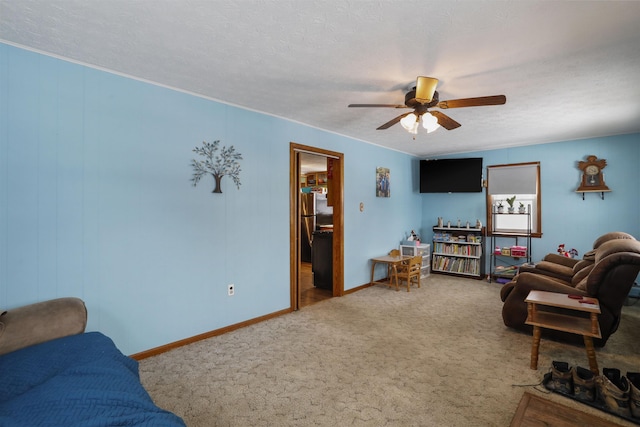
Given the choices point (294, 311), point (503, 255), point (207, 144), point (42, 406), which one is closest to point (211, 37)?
point (207, 144)

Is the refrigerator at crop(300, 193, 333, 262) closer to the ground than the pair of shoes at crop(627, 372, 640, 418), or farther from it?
farther from it

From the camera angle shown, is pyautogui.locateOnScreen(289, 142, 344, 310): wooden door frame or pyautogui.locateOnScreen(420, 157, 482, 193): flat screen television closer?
pyautogui.locateOnScreen(289, 142, 344, 310): wooden door frame

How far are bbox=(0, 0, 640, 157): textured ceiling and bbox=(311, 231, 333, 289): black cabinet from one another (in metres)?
2.41

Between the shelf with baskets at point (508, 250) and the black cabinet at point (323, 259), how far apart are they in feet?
9.89

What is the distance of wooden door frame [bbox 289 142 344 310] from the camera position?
4012 mm

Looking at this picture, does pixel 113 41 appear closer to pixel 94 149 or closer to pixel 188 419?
pixel 94 149

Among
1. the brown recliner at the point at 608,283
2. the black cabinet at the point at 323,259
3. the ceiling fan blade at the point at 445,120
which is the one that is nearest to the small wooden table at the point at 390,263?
the black cabinet at the point at 323,259

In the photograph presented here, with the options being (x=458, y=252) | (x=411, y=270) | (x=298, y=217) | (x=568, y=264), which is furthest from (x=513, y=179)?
(x=298, y=217)

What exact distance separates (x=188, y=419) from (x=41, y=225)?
1750 millimetres

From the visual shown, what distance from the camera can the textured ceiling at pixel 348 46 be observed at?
1769 millimetres

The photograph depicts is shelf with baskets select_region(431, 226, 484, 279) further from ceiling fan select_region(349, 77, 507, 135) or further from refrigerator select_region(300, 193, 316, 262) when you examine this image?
ceiling fan select_region(349, 77, 507, 135)

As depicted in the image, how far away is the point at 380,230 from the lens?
5.65 metres

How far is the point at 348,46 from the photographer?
2152mm

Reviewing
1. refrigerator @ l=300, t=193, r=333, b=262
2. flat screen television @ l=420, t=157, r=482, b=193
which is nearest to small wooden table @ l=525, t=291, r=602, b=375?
flat screen television @ l=420, t=157, r=482, b=193
